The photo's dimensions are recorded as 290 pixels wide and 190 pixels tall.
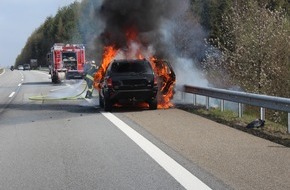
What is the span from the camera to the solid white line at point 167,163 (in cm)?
572

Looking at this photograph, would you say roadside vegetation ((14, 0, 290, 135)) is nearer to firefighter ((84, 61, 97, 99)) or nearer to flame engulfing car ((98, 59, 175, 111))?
firefighter ((84, 61, 97, 99))

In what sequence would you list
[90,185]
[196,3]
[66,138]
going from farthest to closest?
[196,3]
[66,138]
[90,185]

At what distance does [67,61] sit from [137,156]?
98.4ft

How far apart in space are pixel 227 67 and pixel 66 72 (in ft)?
43.4

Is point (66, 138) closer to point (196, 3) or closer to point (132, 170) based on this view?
point (132, 170)

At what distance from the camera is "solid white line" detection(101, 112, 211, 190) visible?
18.8 ft

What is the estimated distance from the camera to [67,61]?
36.8 m

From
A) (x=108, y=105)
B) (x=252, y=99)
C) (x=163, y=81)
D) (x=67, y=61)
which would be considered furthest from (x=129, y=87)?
(x=67, y=61)

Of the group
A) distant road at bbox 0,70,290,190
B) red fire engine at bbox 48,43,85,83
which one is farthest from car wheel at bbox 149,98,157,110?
Answer: red fire engine at bbox 48,43,85,83

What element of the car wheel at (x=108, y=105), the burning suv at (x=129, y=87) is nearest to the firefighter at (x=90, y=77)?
the burning suv at (x=129, y=87)

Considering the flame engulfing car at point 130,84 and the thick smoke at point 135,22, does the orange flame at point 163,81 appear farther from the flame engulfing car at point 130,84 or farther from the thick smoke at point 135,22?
the thick smoke at point 135,22

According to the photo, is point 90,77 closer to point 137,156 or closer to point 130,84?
point 130,84

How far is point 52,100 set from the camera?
65.3 feet

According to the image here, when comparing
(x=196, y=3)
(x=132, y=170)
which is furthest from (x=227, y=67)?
(x=196, y=3)
